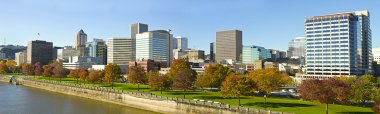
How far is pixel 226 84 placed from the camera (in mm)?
76312

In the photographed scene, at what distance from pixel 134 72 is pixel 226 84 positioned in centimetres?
4760

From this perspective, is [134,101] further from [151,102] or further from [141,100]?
[151,102]

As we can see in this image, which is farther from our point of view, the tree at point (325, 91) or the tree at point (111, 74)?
the tree at point (111, 74)

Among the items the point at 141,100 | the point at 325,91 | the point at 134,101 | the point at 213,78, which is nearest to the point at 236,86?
the point at 325,91

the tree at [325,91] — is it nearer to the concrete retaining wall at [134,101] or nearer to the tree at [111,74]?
the concrete retaining wall at [134,101]

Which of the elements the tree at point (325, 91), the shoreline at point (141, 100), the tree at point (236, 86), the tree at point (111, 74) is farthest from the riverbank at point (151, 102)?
the tree at point (325, 91)

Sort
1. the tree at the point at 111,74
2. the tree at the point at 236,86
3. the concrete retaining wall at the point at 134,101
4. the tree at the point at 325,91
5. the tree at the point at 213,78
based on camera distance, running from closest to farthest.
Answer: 1. the tree at the point at 325,91
2. the tree at the point at 236,86
3. the concrete retaining wall at the point at 134,101
4. the tree at the point at 213,78
5. the tree at the point at 111,74

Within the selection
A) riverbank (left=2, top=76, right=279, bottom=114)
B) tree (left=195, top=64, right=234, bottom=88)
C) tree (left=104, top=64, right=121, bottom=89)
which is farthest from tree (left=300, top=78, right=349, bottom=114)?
Answer: tree (left=104, top=64, right=121, bottom=89)

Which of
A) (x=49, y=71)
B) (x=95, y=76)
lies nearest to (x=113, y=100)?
(x=95, y=76)

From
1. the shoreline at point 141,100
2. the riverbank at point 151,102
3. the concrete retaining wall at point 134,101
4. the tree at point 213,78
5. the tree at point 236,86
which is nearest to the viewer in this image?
the riverbank at point 151,102

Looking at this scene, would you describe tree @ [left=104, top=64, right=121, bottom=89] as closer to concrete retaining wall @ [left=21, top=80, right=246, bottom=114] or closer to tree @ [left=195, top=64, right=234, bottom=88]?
concrete retaining wall @ [left=21, top=80, right=246, bottom=114]

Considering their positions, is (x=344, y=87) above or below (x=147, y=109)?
above

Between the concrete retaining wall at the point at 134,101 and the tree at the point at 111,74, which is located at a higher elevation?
the tree at the point at 111,74

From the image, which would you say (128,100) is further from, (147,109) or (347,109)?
(347,109)
